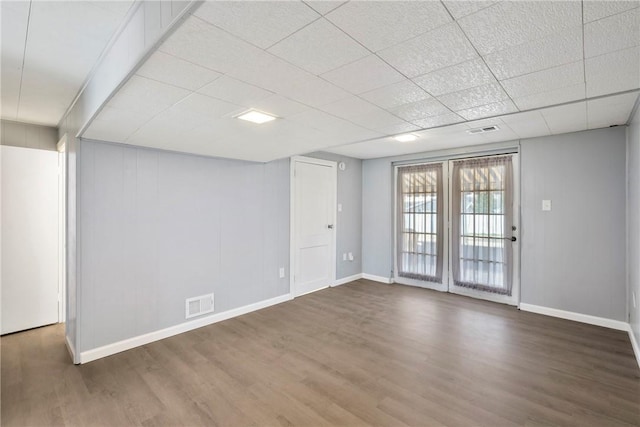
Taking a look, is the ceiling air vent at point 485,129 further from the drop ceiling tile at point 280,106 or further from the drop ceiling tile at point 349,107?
the drop ceiling tile at point 280,106

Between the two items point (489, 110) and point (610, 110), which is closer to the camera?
point (489, 110)

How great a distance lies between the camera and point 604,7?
1183mm

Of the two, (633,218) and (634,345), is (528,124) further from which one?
(634,345)

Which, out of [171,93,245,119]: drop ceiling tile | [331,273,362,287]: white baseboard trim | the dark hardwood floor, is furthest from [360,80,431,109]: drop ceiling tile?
[331,273,362,287]: white baseboard trim

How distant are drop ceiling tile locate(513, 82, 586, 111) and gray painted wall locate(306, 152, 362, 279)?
3.28 m

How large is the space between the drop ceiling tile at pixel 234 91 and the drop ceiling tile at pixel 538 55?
51.0 inches

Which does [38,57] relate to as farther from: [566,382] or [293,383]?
[566,382]

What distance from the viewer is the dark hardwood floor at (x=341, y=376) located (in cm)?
207

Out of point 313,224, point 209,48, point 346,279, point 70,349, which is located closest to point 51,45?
point 209,48

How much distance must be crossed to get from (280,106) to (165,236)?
213cm

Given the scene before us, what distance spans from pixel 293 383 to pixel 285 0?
253 centimetres

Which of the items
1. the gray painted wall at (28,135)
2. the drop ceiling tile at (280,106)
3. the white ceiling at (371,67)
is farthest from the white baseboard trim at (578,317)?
the gray painted wall at (28,135)

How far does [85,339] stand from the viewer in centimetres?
281

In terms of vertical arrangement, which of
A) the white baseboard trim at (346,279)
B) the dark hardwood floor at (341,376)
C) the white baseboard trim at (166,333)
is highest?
the white baseboard trim at (346,279)
